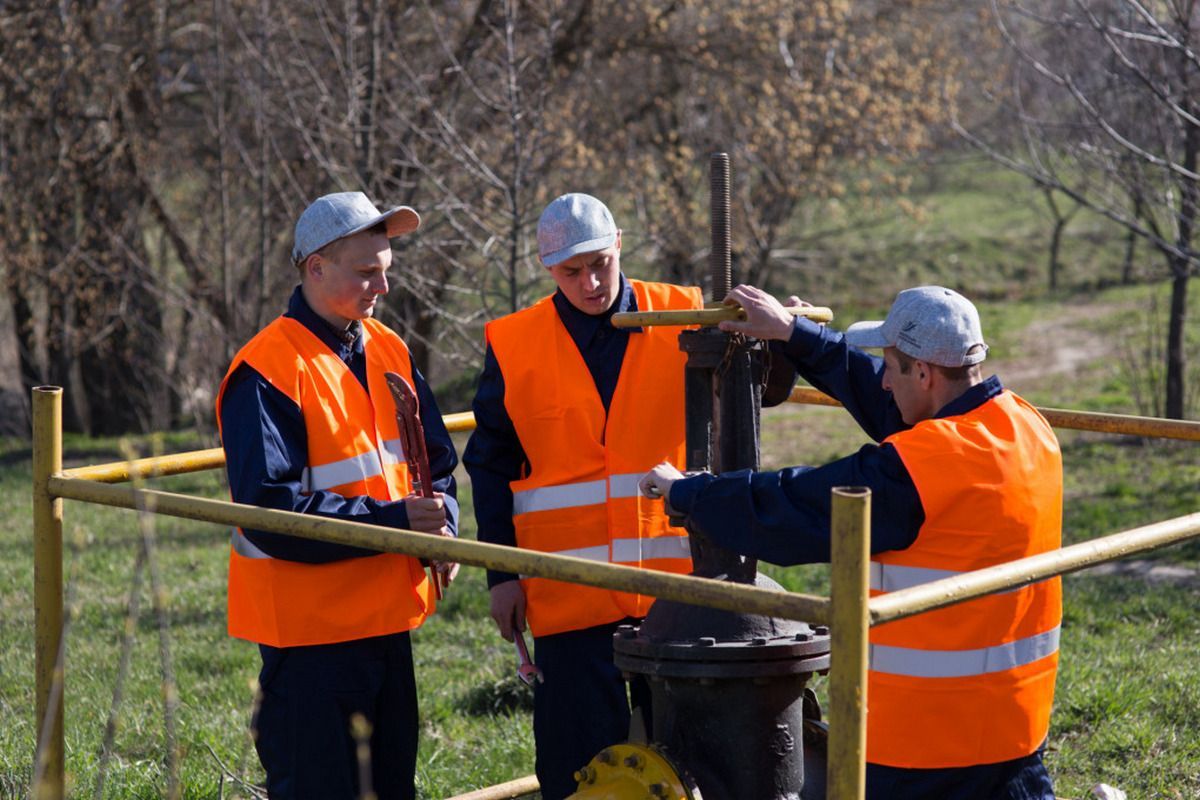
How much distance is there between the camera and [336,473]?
12.3ft

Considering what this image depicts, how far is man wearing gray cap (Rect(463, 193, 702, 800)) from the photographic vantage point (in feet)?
13.1

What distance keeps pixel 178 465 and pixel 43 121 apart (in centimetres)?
1147

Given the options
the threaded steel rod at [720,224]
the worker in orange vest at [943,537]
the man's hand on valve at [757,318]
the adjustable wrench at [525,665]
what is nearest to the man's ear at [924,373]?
the worker in orange vest at [943,537]

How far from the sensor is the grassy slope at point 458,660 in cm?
507

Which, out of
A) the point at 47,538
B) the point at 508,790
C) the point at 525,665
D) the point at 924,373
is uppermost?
the point at 924,373

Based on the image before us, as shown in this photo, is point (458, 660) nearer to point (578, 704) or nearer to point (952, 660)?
point (578, 704)

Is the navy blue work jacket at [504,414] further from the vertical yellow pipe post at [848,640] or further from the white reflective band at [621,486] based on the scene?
the vertical yellow pipe post at [848,640]

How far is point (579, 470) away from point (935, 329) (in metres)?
1.21

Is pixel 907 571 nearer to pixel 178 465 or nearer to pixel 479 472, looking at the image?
pixel 479 472

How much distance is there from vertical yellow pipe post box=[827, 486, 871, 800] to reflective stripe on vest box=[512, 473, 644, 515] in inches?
63.9

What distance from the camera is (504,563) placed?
8.86 ft

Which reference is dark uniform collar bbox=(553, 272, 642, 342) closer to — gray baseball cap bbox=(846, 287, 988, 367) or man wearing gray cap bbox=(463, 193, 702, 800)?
man wearing gray cap bbox=(463, 193, 702, 800)

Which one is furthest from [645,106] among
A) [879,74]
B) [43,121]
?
[43,121]

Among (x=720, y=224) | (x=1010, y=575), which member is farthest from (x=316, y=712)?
(x=1010, y=575)
